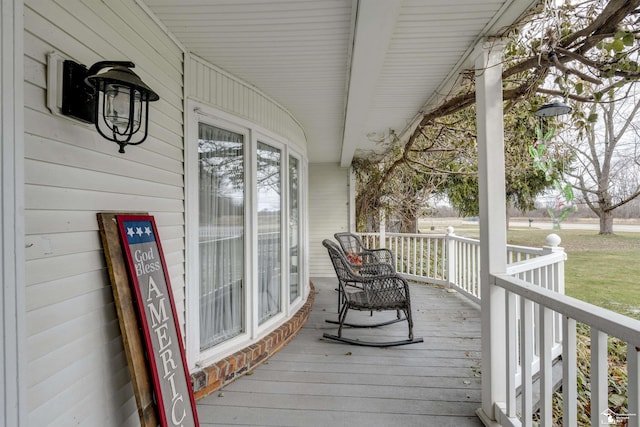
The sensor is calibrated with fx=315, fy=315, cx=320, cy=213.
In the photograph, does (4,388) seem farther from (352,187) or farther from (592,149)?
(352,187)

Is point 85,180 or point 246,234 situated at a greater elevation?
point 85,180

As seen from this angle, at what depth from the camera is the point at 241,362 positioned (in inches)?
→ 101

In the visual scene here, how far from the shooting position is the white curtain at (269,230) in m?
3.15

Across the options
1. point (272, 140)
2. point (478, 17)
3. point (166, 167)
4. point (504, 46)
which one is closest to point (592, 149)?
point (504, 46)

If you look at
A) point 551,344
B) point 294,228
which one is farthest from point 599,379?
A: point 294,228

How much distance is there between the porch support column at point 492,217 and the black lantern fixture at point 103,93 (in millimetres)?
1971

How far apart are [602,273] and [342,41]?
188 inches

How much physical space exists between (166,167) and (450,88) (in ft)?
8.34

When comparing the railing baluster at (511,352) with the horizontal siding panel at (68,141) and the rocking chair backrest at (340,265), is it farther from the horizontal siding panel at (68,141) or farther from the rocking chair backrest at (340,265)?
the horizontal siding panel at (68,141)

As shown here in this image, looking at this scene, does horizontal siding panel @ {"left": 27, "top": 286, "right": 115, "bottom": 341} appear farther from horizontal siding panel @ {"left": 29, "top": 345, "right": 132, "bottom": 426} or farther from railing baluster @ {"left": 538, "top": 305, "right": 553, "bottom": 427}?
railing baluster @ {"left": 538, "top": 305, "right": 553, "bottom": 427}

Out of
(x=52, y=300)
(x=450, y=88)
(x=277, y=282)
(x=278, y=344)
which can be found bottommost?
(x=278, y=344)

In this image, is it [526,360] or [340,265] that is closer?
[526,360]

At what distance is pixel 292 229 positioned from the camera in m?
4.14

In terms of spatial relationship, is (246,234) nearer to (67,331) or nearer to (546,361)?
(67,331)
